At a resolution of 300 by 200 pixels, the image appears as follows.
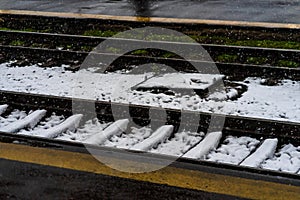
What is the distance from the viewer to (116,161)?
4.80m

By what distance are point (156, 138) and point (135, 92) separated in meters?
1.80

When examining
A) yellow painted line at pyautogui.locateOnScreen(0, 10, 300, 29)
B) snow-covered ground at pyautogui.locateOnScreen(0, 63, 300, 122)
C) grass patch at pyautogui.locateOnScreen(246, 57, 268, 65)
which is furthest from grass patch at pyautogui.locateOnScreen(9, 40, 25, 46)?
grass patch at pyautogui.locateOnScreen(246, 57, 268, 65)

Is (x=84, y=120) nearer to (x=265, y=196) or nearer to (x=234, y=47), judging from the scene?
(x=265, y=196)

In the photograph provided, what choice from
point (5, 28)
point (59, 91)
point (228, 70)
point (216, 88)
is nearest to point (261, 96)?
point (216, 88)

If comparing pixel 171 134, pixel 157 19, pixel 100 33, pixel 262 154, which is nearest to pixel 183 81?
pixel 171 134

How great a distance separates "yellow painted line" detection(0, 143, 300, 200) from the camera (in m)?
4.21

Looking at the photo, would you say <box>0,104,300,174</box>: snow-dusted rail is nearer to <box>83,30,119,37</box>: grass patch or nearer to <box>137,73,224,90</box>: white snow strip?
<box>137,73,224,90</box>: white snow strip

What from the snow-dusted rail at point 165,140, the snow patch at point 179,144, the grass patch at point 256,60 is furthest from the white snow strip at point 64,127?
the grass patch at point 256,60

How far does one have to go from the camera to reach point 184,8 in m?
12.7

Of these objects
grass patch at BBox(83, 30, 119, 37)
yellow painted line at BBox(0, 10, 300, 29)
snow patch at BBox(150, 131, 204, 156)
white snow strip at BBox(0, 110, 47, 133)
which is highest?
yellow painted line at BBox(0, 10, 300, 29)

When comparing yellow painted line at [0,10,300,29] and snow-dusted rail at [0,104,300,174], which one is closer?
snow-dusted rail at [0,104,300,174]

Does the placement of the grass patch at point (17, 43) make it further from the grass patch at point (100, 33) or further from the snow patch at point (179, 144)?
the snow patch at point (179, 144)

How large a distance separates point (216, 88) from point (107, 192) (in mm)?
3173

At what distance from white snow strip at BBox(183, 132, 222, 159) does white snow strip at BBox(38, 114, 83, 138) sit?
133cm
